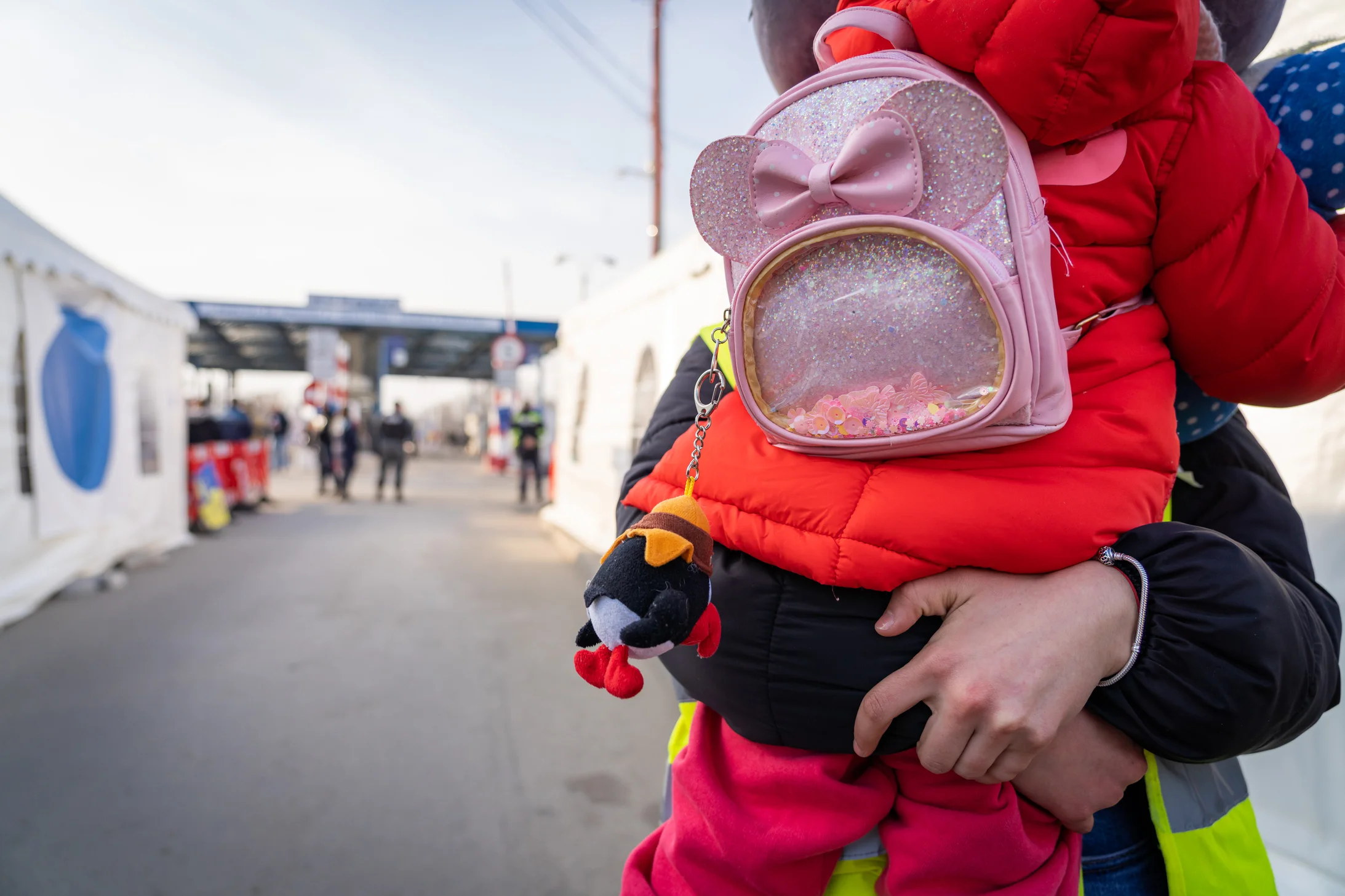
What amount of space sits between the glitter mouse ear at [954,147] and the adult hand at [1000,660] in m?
0.33

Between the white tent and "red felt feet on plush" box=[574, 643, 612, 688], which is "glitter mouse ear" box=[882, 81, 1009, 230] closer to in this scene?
"red felt feet on plush" box=[574, 643, 612, 688]

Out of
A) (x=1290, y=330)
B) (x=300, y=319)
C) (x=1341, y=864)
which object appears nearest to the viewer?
(x=1290, y=330)

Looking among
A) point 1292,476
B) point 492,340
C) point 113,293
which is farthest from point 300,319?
point 1292,476

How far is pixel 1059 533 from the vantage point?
1.98ft

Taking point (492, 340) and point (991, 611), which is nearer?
point (991, 611)

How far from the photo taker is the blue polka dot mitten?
718mm

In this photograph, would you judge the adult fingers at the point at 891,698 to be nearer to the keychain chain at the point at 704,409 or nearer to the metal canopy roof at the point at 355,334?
the keychain chain at the point at 704,409

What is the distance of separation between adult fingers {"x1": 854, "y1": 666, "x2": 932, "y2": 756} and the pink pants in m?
0.09

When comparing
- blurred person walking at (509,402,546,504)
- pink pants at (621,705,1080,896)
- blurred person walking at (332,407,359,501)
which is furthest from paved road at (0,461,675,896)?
blurred person walking at (332,407,359,501)

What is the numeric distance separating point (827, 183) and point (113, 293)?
6.91 meters

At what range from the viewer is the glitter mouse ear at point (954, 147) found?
0.56 meters

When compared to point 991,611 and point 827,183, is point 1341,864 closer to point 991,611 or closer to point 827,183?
point 991,611

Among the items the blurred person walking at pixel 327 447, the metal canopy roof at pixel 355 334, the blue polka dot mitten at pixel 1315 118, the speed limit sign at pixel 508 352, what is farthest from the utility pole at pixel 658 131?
the blue polka dot mitten at pixel 1315 118

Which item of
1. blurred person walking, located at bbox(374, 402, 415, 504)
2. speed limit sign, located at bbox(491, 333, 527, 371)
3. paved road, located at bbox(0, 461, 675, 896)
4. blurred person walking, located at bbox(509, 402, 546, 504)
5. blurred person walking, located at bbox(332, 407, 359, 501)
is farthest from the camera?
speed limit sign, located at bbox(491, 333, 527, 371)
